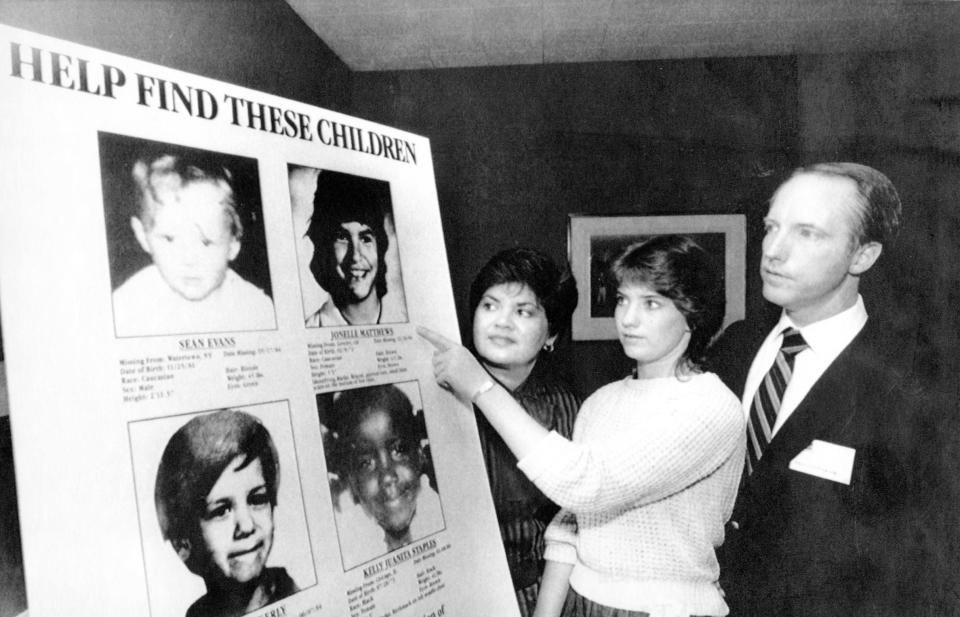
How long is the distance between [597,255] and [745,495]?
0.57 m

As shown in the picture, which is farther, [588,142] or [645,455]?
[588,142]

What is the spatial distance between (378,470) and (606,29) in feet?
3.23

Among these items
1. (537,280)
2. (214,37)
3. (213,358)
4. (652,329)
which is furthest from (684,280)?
(214,37)

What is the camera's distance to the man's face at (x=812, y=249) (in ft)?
4.22

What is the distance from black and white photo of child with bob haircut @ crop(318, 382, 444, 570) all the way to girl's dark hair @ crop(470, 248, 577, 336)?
285 millimetres

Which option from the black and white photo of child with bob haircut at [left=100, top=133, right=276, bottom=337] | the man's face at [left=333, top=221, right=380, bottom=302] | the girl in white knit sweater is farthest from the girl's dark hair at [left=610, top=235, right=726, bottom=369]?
the black and white photo of child with bob haircut at [left=100, top=133, right=276, bottom=337]

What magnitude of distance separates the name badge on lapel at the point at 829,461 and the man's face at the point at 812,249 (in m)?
0.24

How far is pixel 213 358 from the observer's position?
83 centimetres

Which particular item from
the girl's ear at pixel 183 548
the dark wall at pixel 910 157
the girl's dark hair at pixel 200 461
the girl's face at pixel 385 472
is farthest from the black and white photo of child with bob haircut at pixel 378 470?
the dark wall at pixel 910 157

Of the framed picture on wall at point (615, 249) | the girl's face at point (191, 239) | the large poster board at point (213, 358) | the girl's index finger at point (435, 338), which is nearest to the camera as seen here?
the large poster board at point (213, 358)

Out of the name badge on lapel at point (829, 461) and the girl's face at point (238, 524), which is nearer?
the girl's face at point (238, 524)

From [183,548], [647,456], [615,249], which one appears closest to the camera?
[183,548]

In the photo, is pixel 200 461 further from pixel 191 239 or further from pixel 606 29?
pixel 606 29

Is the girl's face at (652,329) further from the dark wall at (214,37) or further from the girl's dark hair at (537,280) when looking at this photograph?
the dark wall at (214,37)
